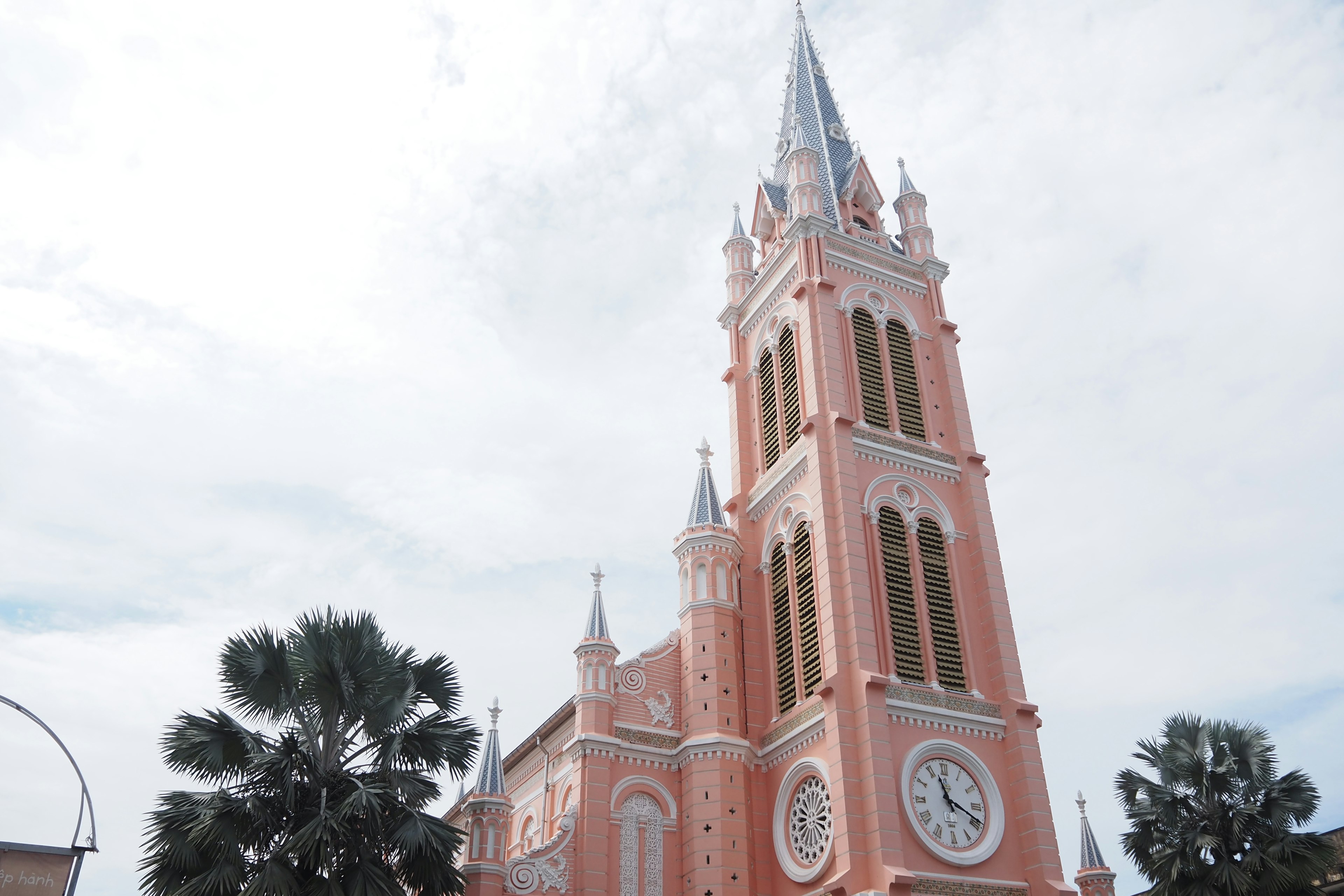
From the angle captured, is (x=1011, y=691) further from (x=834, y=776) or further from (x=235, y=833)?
(x=235, y=833)

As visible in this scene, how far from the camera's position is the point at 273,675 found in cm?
1973

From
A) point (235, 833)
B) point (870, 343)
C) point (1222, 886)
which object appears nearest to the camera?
point (235, 833)

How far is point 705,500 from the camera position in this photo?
31453mm

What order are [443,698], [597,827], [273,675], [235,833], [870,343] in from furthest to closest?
[870,343] → [597,827] → [443,698] → [273,675] → [235,833]

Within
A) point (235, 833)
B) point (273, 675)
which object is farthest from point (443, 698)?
point (235, 833)

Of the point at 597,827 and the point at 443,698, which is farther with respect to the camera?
the point at 597,827

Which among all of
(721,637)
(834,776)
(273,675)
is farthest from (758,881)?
(273,675)

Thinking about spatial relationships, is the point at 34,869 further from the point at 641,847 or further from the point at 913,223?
the point at 913,223

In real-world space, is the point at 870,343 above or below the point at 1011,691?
above

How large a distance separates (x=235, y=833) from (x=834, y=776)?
42.6 ft

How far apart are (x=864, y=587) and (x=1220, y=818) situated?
391 inches

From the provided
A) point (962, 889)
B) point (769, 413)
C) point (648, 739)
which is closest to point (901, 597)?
point (962, 889)

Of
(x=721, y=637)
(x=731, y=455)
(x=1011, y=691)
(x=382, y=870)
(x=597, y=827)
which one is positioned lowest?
(x=382, y=870)

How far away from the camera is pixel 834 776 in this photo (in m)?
24.1
